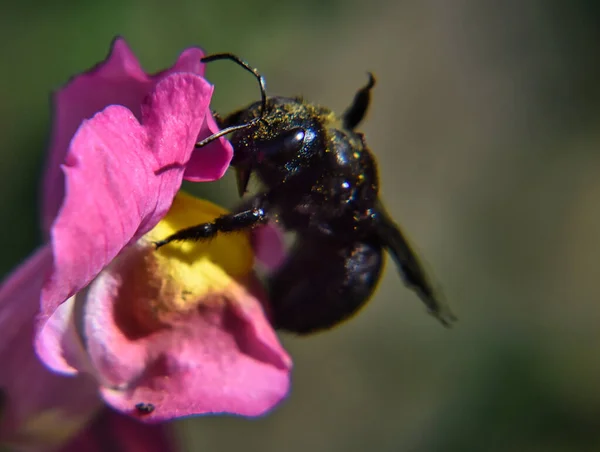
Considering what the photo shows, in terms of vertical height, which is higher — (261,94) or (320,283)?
(261,94)

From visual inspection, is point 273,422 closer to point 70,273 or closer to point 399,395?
point 399,395

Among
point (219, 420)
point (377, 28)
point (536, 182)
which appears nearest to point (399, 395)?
point (219, 420)

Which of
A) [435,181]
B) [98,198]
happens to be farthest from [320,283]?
[435,181]

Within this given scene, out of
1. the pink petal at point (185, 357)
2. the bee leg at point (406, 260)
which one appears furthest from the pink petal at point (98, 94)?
the bee leg at point (406, 260)

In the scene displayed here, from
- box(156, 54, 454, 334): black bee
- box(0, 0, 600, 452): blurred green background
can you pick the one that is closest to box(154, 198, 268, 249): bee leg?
box(156, 54, 454, 334): black bee

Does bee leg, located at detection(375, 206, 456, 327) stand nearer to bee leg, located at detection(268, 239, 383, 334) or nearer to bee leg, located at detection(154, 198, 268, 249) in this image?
bee leg, located at detection(268, 239, 383, 334)

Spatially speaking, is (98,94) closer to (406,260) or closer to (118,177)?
(118,177)
